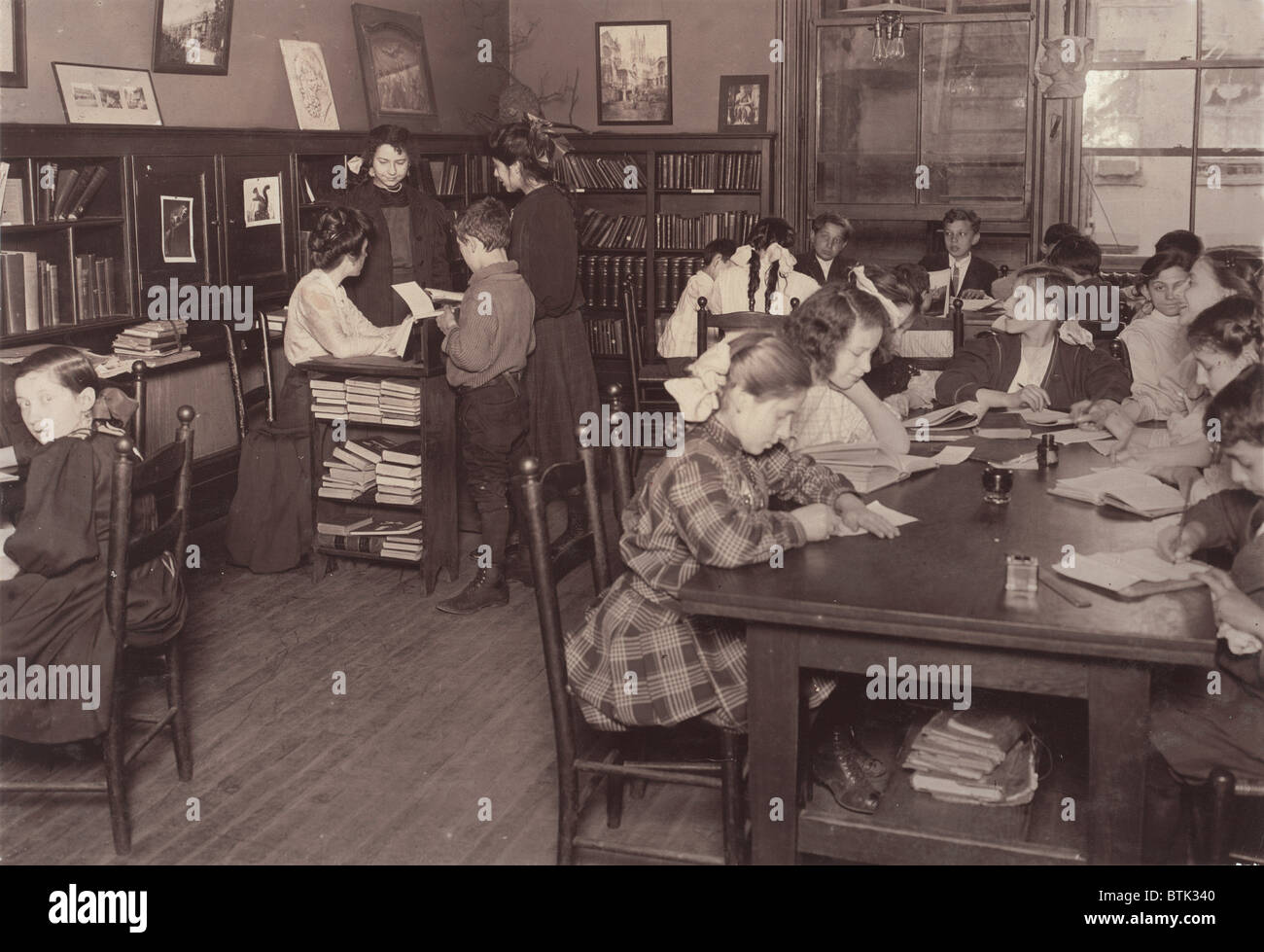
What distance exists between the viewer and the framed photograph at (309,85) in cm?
660

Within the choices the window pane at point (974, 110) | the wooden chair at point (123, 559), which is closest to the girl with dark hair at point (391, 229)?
the wooden chair at point (123, 559)

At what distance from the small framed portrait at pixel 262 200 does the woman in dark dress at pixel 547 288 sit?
1345 millimetres

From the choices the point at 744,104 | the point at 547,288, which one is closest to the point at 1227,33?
the point at 744,104

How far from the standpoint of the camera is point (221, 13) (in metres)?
6.04

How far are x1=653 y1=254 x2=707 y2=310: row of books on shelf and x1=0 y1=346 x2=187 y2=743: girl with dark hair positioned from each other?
18.3 ft

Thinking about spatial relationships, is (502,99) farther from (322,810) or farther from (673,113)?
(322,810)

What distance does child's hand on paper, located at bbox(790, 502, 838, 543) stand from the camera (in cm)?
257

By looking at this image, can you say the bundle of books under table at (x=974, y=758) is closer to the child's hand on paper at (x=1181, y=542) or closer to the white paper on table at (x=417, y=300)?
the child's hand on paper at (x=1181, y=542)

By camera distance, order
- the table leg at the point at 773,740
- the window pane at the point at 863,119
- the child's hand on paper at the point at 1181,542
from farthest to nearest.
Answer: the window pane at the point at 863,119 < the child's hand on paper at the point at 1181,542 < the table leg at the point at 773,740

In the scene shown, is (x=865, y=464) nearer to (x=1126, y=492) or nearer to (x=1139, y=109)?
(x=1126, y=492)

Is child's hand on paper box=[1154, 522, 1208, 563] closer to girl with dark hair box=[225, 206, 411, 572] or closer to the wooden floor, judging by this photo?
the wooden floor
